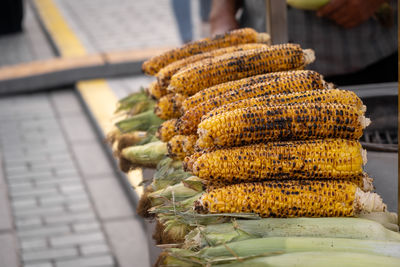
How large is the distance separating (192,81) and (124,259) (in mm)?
1921

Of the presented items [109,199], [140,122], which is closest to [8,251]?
[109,199]

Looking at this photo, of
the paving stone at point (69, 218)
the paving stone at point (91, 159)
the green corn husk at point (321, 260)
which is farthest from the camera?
the paving stone at point (91, 159)

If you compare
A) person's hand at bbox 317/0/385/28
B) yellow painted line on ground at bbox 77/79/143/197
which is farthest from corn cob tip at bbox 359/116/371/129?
yellow painted line on ground at bbox 77/79/143/197

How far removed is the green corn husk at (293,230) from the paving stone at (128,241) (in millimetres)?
2135

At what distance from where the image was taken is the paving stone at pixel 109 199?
13.6 ft

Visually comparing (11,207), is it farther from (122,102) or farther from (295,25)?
(295,25)

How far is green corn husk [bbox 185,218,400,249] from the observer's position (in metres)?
1.47

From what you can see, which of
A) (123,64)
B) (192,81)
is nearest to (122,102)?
(192,81)

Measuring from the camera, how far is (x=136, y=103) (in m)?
2.63

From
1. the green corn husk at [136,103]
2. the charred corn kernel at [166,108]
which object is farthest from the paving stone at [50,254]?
the charred corn kernel at [166,108]

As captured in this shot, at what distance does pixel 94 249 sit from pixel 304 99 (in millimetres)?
2481

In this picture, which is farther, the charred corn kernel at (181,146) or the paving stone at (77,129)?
the paving stone at (77,129)

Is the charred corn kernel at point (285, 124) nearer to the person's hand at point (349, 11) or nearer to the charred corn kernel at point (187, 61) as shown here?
the charred corn kernel at point (187, 61)

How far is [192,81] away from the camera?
2.01 metres
